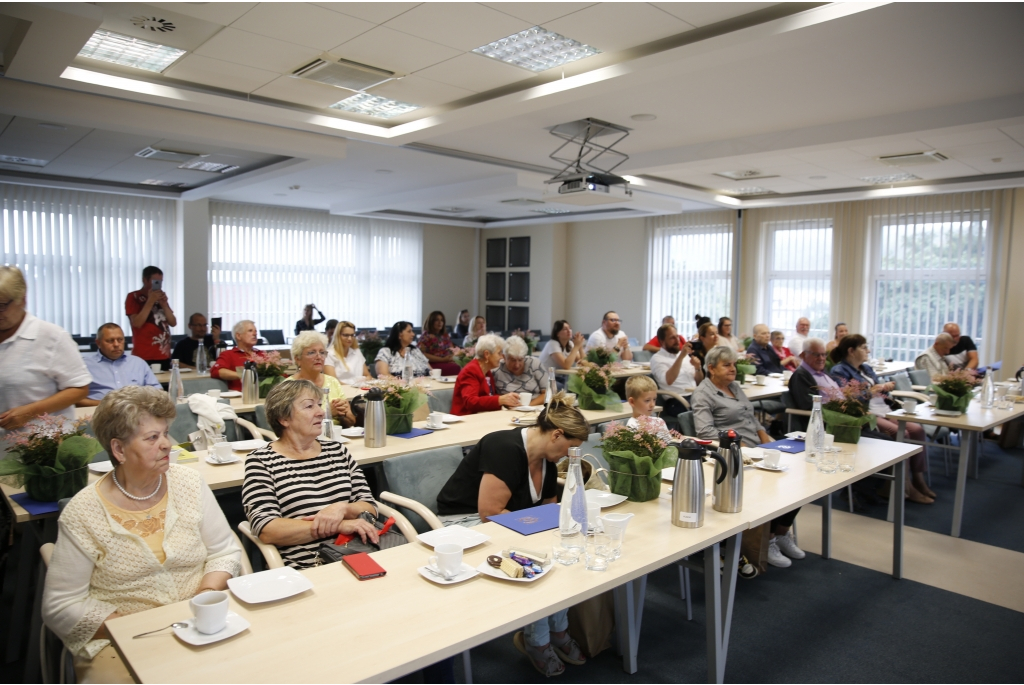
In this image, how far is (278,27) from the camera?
13.0 feet

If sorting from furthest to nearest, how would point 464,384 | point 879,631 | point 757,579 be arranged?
point 464,384 → point 757,579 → point 879,631

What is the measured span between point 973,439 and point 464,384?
4956 mm

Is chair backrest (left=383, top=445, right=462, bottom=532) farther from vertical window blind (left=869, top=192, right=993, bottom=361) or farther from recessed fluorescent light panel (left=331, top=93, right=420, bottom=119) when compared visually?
vertical window blind (left=869, top=192, right=993, bottom=361)

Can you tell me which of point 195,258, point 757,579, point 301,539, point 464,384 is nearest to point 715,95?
point 464,384

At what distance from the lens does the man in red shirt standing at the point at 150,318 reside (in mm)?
6520

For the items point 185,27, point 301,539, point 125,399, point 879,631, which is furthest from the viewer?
point 185,27

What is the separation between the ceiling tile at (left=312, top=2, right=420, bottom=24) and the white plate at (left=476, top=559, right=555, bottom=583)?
9.86ft

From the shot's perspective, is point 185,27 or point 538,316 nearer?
point 185,27

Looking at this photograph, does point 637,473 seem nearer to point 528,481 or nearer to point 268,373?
point 528,481

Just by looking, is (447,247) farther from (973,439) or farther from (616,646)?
(616,646)

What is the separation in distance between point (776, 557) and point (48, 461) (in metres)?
3.76

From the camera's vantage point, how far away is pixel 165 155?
24.8 feet

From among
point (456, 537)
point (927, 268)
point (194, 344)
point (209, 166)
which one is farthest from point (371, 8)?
point (927, 268)

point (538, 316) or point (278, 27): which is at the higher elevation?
point (278, 27)
